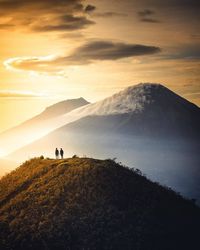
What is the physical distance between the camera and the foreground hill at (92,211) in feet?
134

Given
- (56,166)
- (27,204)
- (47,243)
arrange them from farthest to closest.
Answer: (56,166), (27,204), (47,243)

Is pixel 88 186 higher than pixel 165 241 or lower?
higher

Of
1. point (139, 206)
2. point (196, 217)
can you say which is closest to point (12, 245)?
point (139, 206)

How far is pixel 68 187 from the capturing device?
157 ft

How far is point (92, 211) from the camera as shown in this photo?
43.8 meters

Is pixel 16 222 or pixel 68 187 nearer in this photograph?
pixel 16 222

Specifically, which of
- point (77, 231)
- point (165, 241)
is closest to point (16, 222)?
point (77, 231)

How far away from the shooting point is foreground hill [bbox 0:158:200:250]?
134ft

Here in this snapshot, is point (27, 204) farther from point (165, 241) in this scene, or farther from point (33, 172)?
point (165, 241)

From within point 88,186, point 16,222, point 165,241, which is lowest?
point 165,241

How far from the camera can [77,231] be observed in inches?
1629

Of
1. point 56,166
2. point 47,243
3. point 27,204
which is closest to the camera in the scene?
point 47,243

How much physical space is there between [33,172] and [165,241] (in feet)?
67.9

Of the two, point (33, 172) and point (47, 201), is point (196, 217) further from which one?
point (33, 172)
